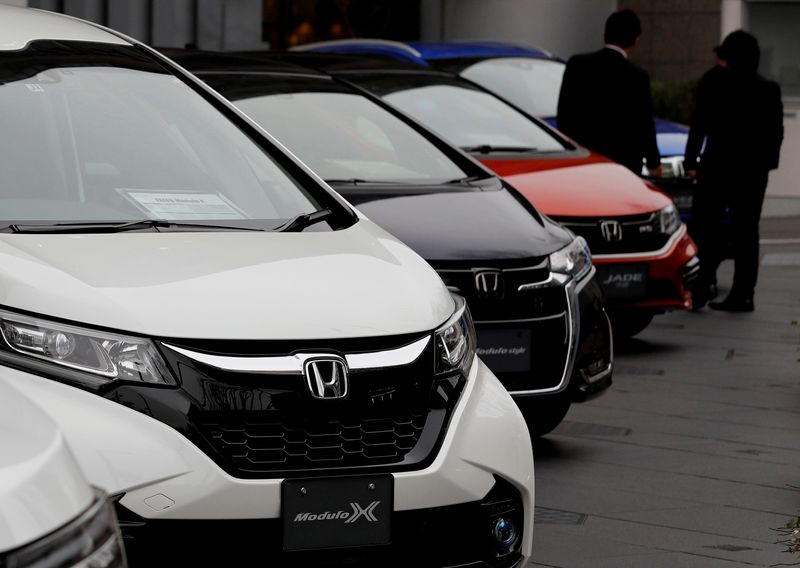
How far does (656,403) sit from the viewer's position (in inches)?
302

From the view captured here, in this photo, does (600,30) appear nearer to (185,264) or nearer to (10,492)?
(185,264)

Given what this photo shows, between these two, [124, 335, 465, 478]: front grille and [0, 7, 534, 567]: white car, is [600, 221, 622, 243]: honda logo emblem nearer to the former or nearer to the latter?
[0, 7, 534, 567]: white car

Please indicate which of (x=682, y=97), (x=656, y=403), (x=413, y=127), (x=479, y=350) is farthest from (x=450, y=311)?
(x=682, y=97)

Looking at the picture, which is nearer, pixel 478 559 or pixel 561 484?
pixel 478 559

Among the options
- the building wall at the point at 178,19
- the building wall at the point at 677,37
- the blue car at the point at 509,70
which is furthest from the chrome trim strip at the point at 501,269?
the building wall at the point at 677,37

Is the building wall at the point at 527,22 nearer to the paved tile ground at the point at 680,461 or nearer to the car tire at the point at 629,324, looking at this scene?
the paved tile ground at the point at 680,461

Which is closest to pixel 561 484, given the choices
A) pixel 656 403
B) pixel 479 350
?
pixel 479 350

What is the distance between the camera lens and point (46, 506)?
1.99 metres

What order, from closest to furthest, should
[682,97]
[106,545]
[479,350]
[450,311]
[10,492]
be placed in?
[10,492]
[106,545]
[450,311]
[479,350]
[682,97]

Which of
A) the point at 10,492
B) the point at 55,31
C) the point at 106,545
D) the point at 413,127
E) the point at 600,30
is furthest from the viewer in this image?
the point at 600,30

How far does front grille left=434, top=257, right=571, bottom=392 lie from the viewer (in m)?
5.88

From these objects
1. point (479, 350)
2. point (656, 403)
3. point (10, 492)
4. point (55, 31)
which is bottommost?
point (656, 403)

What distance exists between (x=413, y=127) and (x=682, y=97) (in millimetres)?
13303

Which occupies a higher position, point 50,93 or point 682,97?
point 50,93
